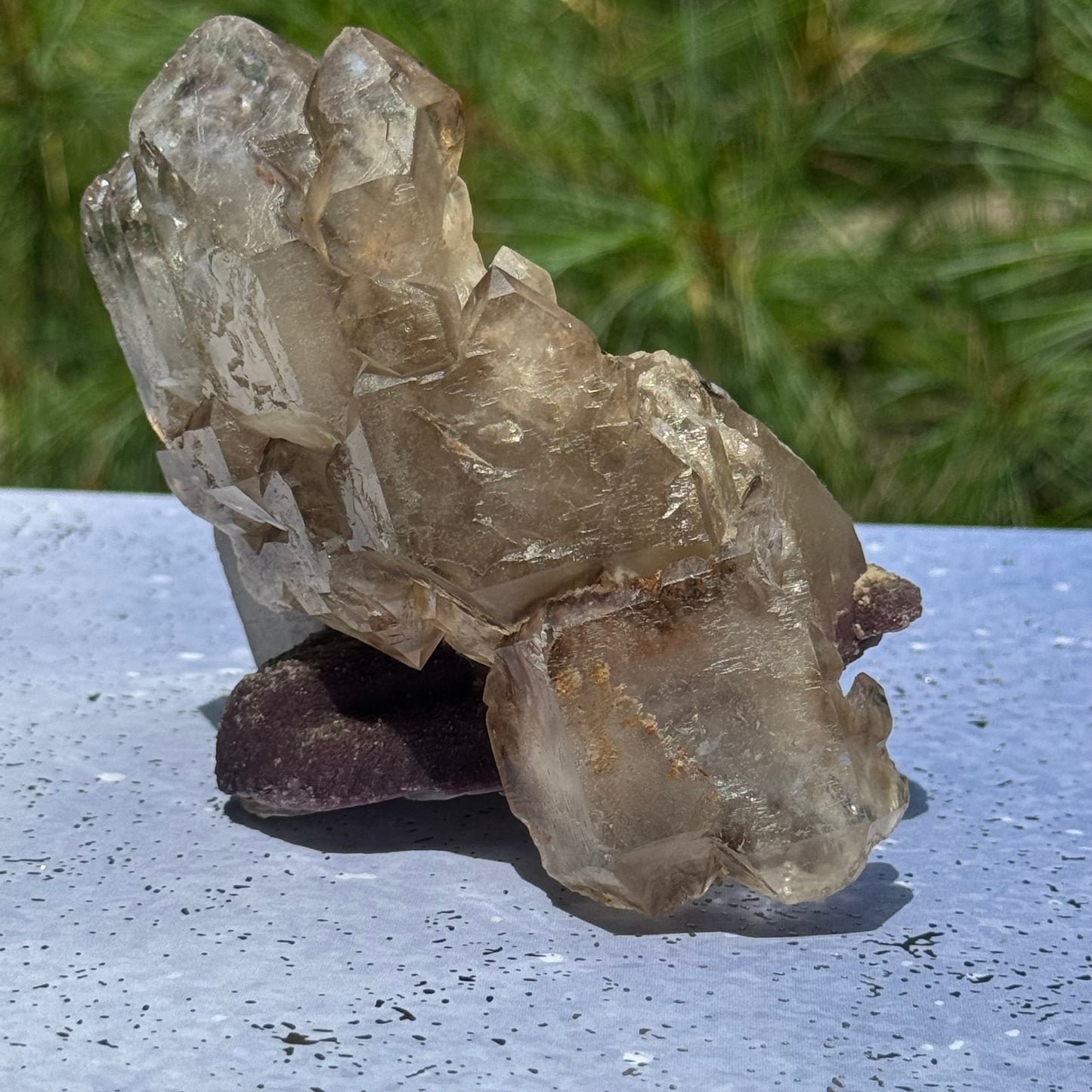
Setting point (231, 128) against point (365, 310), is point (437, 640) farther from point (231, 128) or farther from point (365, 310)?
point (231, 128)

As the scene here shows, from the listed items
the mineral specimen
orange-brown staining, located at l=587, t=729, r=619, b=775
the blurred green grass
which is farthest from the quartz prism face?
the blurred green grass

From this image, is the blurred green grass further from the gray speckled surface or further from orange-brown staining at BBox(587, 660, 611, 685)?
orange-brown staining at BBox(587, 660, 611, 685)

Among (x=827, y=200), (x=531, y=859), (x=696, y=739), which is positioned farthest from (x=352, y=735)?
(x=827, y=200)

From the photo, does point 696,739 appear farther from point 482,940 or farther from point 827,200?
point 827,200

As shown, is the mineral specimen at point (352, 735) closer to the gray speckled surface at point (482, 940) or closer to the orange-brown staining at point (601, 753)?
the gray speckled surface at point (482, 940)

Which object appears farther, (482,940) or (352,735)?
(352,735)
